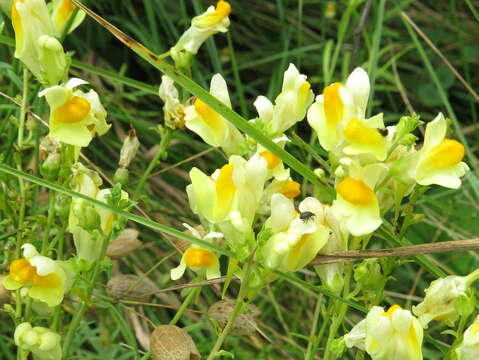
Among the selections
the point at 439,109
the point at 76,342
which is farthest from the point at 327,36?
the point at 76,342

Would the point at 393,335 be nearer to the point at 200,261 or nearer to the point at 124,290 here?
the point at 200,261

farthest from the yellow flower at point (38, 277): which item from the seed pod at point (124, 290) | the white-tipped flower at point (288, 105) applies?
the white-tipped flower at point (288, 105)

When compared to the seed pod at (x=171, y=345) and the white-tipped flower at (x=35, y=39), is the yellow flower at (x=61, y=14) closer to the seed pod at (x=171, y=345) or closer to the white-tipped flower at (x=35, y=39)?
the white-tipped flower at (x=35, y=39)

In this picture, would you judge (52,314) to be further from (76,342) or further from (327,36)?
(327,36)

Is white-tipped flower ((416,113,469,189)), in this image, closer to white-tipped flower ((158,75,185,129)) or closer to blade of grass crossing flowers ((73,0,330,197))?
blade of grass crossing flowers ((73,0,330,197))

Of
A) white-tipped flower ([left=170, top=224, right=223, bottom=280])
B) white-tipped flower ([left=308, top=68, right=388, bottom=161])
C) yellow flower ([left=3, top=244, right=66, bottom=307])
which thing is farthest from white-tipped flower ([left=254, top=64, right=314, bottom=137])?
yellow flower ([left=3, top=244, right=66, bottom=307])
